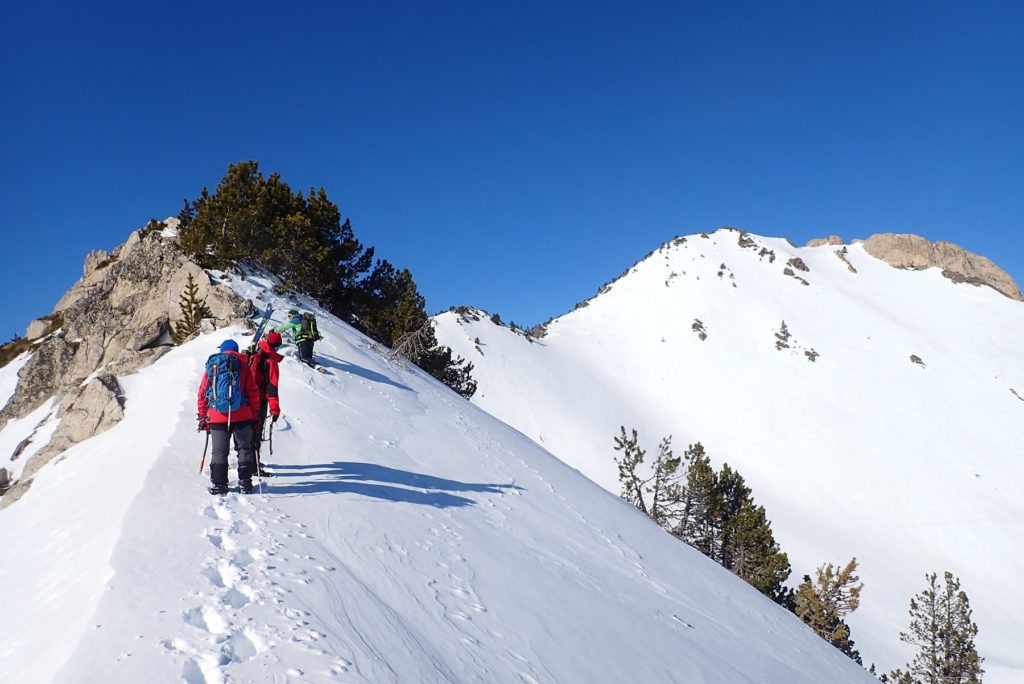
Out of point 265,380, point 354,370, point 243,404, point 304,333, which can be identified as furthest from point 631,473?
point 243,404

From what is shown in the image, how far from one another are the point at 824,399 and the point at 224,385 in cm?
7061

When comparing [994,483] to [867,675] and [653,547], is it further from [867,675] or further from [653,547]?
[653,547]

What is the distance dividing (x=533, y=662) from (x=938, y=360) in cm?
8513

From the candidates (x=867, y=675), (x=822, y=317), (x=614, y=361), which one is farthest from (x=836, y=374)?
(x=867, y=675)

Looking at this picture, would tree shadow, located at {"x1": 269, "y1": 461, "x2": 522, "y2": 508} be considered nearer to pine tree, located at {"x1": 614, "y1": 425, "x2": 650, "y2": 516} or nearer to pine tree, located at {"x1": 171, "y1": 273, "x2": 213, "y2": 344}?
pine tree, located at {"x1": 171, "y1": 273, "x2": 213, "y2": 344}

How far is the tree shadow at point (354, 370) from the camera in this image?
1405 centimetres

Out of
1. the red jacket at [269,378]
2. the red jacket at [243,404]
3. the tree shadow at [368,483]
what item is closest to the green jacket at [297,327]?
the red jacket at [269,378]

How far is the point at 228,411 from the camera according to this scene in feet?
22.9

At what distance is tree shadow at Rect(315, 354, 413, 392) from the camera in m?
14.1

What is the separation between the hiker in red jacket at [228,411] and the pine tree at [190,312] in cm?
793

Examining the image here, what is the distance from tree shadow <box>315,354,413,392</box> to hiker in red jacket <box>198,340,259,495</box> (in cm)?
669

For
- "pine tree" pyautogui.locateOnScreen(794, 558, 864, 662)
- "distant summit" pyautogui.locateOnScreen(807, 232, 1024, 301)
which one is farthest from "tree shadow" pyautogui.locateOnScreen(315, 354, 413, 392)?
"distant summit" pyautogui.locateOnScreen(807, 232, 1024, 301)

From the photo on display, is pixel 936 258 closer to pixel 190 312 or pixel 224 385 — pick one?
pixel 190 312

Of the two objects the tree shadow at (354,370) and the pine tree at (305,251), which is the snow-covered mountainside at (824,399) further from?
the tree shadow at (354,370)
